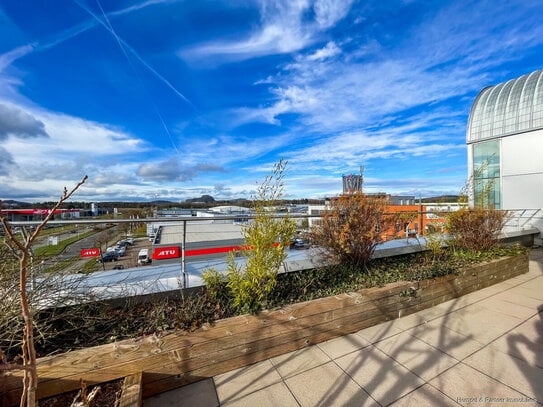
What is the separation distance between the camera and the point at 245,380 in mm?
1926

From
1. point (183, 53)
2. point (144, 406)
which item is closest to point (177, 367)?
point (144, 406)

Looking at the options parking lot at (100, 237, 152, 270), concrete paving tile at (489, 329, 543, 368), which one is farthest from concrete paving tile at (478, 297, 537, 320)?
parking lot at (100, 237, 152, 270)

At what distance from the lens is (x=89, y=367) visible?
158 centimetres

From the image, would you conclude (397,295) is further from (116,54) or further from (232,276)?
(116,54)

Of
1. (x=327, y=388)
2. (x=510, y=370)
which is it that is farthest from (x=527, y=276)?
(x=327, y=388)

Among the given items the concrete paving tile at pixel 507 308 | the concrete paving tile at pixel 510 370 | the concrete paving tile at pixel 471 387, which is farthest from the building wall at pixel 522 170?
the concrete paving tile at pixel 471 387

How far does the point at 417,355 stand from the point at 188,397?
6.80 ft

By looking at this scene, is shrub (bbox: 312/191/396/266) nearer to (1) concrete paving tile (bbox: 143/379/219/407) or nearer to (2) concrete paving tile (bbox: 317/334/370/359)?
(2) concrete paving tile (bbox: 317/334/370/359)

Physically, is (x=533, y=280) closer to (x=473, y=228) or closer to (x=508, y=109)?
(x=473, y=228)

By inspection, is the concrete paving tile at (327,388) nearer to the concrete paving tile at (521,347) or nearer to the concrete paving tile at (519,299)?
the concrete paving tile at (521,347)

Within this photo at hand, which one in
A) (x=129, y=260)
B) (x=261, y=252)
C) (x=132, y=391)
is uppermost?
(x=261, y=252)

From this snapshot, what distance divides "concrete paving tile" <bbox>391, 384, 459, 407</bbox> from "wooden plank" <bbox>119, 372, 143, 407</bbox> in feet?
5.78

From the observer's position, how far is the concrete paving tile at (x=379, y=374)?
179 cm

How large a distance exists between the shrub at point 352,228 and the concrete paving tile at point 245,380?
1.72 meters
